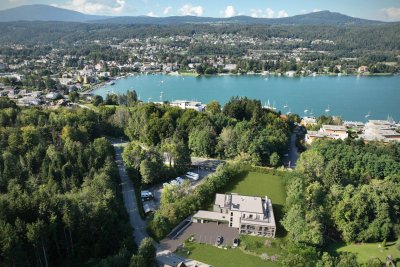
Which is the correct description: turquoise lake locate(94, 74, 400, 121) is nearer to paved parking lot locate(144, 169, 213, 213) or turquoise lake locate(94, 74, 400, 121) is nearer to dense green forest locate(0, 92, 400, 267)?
dense green forest locate(0, 92, 400, 267)

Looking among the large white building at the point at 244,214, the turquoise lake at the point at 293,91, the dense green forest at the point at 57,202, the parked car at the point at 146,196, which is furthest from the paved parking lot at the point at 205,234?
the turquoise lake at the point at 293,91

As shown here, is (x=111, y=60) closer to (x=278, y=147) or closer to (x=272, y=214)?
(x=278, y=147)

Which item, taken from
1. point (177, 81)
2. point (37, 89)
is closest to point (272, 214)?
point (37, 89)

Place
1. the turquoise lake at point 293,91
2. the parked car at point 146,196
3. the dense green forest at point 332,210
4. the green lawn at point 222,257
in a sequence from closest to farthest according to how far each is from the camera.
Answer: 1. the green lawn at point 222,257
2. the dense green forest at point 332,210
3. the parked car at point 146,196
4. the turquoise lake at point 293,91

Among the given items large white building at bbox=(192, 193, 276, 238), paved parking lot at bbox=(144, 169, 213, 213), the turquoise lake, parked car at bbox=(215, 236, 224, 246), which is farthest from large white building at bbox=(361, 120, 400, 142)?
parked car at bbox=(215, 236, 224, 246)

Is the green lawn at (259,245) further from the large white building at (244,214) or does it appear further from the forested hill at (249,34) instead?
the forested hill at (249,34)

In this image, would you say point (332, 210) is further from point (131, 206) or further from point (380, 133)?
point (380, 133)

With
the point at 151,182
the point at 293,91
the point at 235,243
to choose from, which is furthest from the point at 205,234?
the point at 293,91
